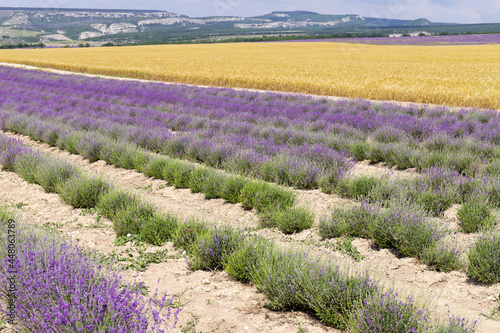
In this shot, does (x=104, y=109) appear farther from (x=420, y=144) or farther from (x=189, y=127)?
(x=420, y=144)

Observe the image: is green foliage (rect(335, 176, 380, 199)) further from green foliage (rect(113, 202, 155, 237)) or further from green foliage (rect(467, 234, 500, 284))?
green foliage (rect(113, 202, 155, 237))

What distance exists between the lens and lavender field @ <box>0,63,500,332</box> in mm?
3266

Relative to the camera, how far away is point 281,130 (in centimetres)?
969

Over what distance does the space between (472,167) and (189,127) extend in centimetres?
740

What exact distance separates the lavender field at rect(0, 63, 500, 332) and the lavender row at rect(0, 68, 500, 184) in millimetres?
45

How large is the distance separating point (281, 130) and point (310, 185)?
3380 mm

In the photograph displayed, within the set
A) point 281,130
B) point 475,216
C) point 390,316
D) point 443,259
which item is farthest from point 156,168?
point 390,316

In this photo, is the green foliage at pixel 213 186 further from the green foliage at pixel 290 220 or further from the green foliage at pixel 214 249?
the green foliage at pixel 214 249

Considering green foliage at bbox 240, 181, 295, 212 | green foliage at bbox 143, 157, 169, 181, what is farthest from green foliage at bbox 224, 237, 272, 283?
green foliage at bbox 143, 157, 169, 181

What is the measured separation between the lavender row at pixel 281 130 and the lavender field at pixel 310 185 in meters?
0.05

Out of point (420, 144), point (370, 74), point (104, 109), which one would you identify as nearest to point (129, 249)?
point (420, 144)

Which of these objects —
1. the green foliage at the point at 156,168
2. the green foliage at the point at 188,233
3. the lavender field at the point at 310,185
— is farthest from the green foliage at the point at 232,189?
the green foliage at the point at 156,168

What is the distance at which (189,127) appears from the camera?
11.3 m

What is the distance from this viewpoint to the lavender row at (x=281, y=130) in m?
7.27
